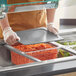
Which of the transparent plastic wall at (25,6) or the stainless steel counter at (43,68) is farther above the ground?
the transparent plastic wall at (25,6)

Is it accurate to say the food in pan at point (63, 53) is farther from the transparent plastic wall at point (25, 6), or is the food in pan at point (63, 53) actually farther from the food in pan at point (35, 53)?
the transparent plastic wall at point (25, 6)

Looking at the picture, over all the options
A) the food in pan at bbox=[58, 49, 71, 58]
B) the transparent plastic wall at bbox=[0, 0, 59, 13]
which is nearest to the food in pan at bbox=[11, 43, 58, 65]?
the food in pan at bbox=[58, 49, 71, 58]

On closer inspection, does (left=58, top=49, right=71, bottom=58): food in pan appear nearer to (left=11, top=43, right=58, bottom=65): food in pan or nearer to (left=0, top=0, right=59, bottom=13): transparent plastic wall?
(left=11, top=43, right=58, bottom=65): food in pan

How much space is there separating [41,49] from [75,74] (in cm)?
30

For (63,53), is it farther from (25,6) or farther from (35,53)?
(25,6)

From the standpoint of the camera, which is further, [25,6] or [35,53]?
[35,53]

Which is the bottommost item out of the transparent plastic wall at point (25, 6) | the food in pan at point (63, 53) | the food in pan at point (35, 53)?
the food in pan at point (63, 53)

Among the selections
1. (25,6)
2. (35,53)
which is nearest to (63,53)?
(35,53)

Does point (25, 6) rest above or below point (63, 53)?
above

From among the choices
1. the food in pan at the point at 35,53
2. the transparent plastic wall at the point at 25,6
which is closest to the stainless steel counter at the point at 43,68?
the food in pan at the point at 35,53

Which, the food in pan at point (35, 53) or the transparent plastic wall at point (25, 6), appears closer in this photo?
the transparent plastic wall at point (25, 6)

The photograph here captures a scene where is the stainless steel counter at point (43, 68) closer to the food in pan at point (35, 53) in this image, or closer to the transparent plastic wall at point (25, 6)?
the food in pan at point (35, 53)

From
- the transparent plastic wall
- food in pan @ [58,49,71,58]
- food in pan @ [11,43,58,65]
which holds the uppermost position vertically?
the transparent plastic wall

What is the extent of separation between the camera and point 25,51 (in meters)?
1.57
